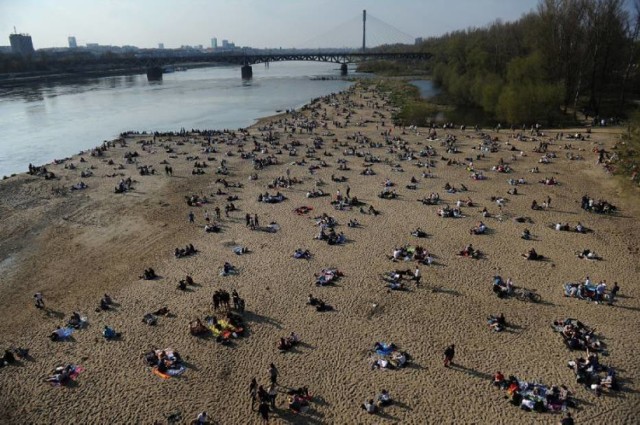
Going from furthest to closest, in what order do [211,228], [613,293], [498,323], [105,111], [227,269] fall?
[105,111] → [211,228] → [227,269] → [613,293] → [498,323]

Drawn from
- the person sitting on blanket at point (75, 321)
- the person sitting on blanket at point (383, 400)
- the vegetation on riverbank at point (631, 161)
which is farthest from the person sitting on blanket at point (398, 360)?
the vegetation on riverbank at point (631, 161)

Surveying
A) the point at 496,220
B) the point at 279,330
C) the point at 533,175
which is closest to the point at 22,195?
the point at 279,330

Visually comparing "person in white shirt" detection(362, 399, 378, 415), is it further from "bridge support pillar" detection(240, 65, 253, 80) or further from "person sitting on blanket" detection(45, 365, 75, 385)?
"bridge support pillar" detection(240, 65, 253, 80)

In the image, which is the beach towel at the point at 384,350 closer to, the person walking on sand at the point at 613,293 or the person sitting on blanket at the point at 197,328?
the person sitting on blanket at the point at 197,328

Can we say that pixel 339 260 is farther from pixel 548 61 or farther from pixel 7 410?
pixel 548 61

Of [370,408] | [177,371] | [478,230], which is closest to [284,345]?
[177,371]

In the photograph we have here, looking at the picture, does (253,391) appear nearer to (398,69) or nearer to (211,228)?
(211,228)

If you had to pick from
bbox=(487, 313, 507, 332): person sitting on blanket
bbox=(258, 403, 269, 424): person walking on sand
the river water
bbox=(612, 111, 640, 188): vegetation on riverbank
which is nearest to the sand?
bbox=(487, 313, 507, 332): person sitting on blanket
